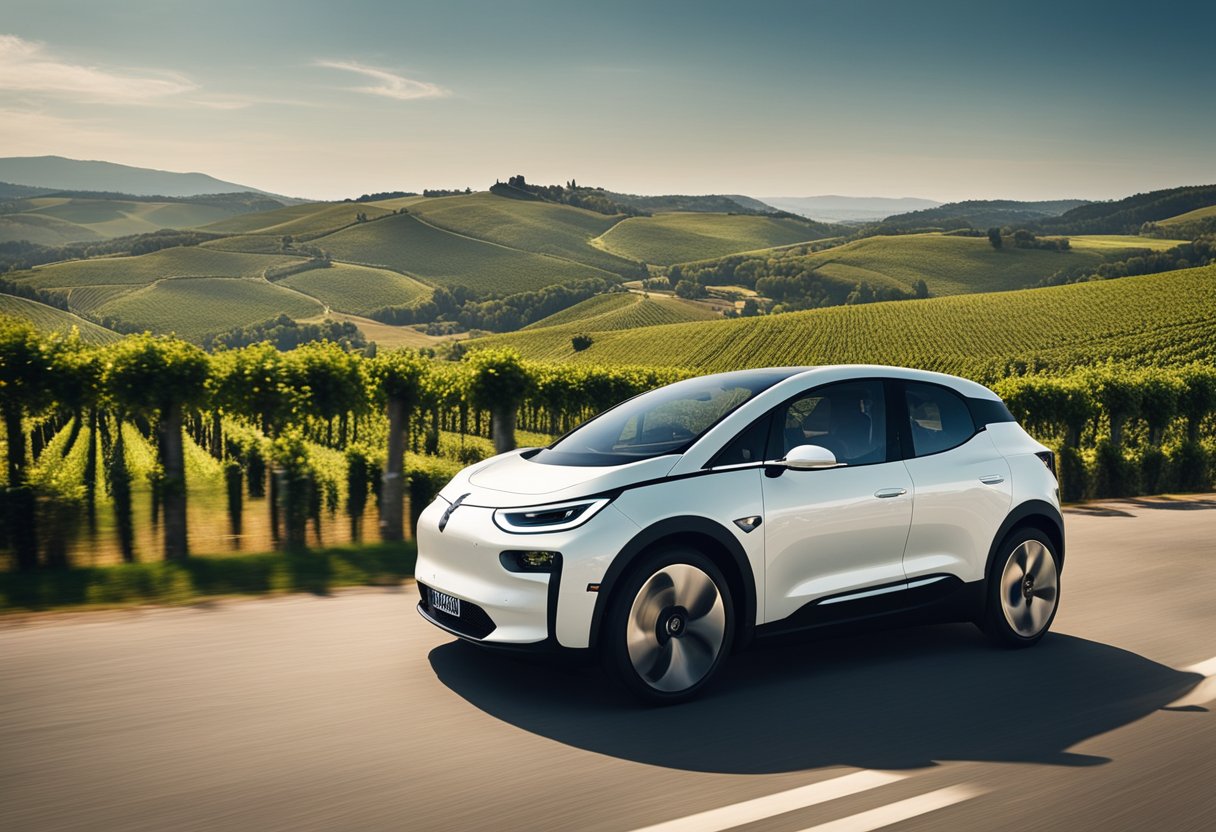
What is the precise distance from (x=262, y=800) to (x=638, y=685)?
5.94 feet

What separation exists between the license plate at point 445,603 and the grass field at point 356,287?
162m

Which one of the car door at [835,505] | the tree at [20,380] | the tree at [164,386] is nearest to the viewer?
the car door at [835,505]

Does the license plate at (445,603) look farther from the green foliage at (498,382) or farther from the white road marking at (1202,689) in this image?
the green foliage at (498,382)

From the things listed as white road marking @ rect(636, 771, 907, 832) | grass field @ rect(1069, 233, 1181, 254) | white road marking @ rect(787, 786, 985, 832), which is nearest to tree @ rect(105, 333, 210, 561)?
white road marking @ rect(636, 771, 907, 832)

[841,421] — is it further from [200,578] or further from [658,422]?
[200,578]

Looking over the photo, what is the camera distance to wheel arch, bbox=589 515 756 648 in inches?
198

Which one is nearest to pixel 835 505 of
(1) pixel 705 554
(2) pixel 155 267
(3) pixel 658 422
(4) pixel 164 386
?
(1) pixel 705 554

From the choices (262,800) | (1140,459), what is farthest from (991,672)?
(1140,459)

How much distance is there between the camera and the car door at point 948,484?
6.14 m

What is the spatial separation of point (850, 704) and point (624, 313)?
140169 millimetres

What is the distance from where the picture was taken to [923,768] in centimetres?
455

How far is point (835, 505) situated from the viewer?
5734 mm

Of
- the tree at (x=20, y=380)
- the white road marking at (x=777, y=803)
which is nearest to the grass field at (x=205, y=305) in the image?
the tree at (x=20, y=380)

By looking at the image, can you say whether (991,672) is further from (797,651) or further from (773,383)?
(773,383)
